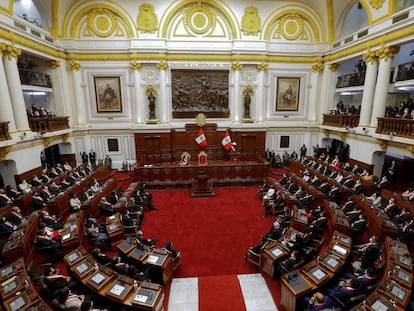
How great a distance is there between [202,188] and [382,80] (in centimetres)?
970

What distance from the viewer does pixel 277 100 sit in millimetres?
16109

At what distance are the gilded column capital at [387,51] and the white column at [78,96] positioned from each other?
1619cm

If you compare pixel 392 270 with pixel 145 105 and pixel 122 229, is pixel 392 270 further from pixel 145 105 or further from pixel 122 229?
pixel 145 105

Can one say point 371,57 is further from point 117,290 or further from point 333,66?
point 117,290

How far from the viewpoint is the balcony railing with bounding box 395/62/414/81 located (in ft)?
→ 33.5

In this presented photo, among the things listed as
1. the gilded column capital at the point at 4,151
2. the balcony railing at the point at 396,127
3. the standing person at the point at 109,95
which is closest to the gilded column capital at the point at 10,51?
the gilded column capital at the point at 4,151

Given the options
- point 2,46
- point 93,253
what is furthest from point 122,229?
point 2,46

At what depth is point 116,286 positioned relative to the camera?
4719mm

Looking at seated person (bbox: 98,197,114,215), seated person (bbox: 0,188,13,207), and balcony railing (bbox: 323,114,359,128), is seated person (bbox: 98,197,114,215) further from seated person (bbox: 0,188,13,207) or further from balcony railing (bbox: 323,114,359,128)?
balcony railing (bbox: 323,114,359,128)

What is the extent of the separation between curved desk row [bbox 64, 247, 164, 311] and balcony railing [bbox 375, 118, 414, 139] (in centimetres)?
1041

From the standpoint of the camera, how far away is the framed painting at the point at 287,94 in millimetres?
15867

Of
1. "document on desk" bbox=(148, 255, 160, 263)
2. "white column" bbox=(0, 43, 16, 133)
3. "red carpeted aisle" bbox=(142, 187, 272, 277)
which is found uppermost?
"white column" bbox=(0, 43, 16, 133)

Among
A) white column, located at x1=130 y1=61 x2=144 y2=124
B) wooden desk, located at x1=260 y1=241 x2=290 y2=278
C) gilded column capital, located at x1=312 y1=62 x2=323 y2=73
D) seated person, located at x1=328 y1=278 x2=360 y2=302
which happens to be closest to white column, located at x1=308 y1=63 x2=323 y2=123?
gilded column capital, located at x1=312 y1=62 x2=323 y2=73

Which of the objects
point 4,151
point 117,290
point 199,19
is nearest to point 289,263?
point 117,290
